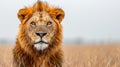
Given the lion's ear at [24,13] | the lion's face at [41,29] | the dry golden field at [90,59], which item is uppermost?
the lion's ear at [24,13]

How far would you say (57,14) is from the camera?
499cm

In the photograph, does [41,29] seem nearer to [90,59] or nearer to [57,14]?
[57,14]

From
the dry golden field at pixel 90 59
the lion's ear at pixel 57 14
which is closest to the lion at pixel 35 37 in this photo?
the lion's ear at pixel 57 14

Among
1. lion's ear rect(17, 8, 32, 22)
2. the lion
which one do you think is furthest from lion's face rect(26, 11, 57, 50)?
lion's ear rect(17, 8, 32, 22)

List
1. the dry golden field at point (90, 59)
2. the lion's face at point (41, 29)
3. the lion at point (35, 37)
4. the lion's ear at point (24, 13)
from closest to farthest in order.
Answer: the lion's face at point (41, 29) → the lion at point (35, 37) → the lion's ear at point (24, 13) → the dry golden field at point (90, 59)

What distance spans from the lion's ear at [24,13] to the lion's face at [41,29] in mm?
121

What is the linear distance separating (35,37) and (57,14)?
60 centimetres

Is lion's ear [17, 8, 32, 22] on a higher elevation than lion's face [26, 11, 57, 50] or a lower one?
higher

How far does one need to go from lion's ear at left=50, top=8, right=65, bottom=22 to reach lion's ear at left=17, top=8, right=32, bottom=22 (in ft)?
0.89

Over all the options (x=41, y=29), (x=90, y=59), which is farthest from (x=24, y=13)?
(x=90, y=59)

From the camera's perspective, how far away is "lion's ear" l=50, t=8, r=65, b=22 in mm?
4940

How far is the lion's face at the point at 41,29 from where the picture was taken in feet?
14.7

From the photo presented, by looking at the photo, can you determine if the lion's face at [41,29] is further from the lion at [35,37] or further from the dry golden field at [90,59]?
the dry golden field at [90,59]

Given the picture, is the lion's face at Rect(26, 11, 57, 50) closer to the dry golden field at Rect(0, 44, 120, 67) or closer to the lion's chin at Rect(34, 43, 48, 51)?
the lion's chin at Rect(34, 43, 48, 51)
